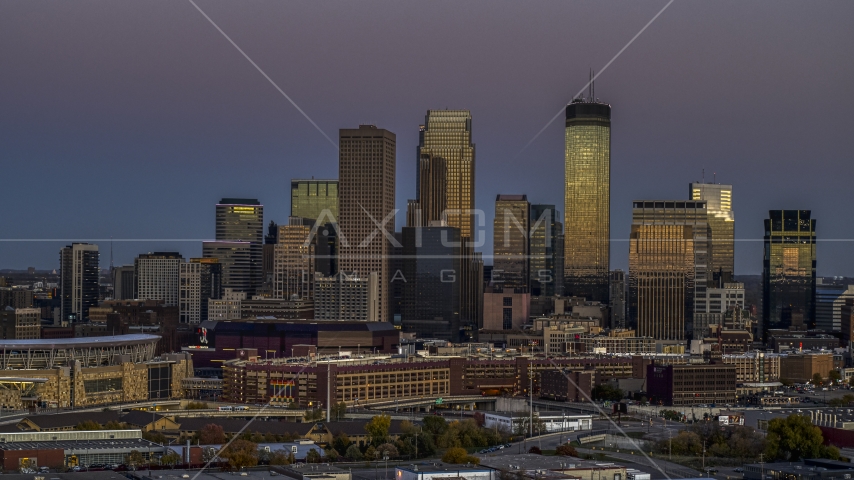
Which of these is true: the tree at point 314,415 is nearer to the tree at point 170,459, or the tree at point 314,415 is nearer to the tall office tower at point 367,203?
the tree at point 170,459

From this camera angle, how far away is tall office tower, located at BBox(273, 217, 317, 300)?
412ft

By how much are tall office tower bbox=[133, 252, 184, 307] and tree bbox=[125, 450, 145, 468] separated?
86992mm

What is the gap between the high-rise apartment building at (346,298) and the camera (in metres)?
110

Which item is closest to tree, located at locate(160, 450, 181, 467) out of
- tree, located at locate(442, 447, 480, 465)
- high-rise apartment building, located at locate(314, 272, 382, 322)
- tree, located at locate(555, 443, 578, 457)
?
tree, located at locate(442, 447, 480, 465)

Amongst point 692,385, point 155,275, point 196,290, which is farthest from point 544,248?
point 692,385

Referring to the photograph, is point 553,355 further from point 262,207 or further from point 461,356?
point 262,207

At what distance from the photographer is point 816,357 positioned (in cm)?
8919

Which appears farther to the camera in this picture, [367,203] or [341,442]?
Result: [367,203]

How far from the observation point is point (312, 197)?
142750 millimetres

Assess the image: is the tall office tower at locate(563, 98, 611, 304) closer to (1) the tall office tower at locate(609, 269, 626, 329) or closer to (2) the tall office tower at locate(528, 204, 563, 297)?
(2) the tall office tower at locate(528, 204, 563, 297)

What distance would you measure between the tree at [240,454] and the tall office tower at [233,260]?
286 feet

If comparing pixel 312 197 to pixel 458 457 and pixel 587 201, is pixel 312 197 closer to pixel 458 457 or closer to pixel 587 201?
pixel 587 201

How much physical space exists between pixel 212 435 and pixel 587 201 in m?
103

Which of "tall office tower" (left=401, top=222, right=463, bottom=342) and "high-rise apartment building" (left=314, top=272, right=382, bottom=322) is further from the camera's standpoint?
"tall office tower" (left=401, top=222, right=463, bottom=342)
